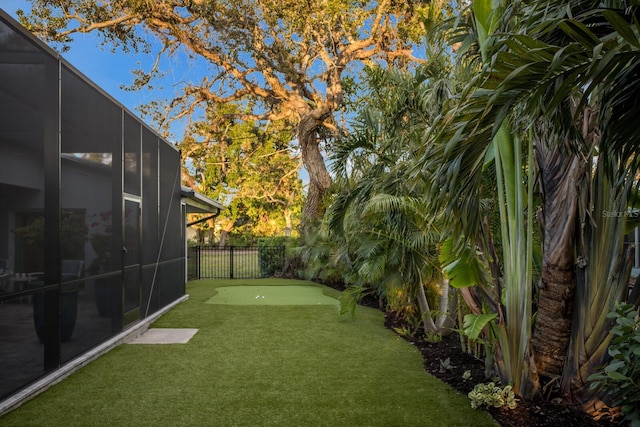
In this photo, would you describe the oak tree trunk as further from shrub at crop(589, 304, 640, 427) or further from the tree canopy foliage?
shrub at crop(589, 304, 640, 427)

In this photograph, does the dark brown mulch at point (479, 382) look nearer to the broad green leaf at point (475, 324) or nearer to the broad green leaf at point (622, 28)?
the broad green leaf at point (475, 324)

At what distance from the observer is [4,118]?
13.2 feet

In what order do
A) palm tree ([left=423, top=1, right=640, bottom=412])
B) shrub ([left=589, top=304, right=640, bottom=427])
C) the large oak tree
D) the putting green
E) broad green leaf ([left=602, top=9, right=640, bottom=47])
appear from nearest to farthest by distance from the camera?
broad green leaf ([left=602, top=9, right=640, bottom=47]), palm tree ([left=423, top=1, right=640, bottom=412]), shrub ([left=589, top=304, right=640, bottom=427]), the putting green, the large oak tree

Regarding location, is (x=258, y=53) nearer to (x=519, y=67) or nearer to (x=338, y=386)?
(x=338, y=386)

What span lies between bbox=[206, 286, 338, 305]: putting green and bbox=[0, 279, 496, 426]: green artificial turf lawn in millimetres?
3403

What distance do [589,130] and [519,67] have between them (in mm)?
2369

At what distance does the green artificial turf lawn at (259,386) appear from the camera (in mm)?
4133

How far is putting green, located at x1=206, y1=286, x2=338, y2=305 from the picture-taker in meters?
11.4

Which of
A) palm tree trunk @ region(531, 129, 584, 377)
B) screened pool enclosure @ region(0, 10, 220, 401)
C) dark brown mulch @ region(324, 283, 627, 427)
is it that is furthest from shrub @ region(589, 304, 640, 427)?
screened pool enclosure @ region(0, 10, 220, 401)

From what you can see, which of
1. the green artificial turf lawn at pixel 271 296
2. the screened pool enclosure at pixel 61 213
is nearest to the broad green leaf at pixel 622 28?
the screened pool enclosure at pixel 61 213

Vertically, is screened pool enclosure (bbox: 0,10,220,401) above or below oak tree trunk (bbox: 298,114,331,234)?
below

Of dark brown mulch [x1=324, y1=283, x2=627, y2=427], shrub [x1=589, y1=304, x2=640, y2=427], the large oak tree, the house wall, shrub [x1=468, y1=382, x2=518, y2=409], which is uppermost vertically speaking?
the large oak tree

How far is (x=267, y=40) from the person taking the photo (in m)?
15.7

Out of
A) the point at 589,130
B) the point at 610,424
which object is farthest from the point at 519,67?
the point at 610,424
